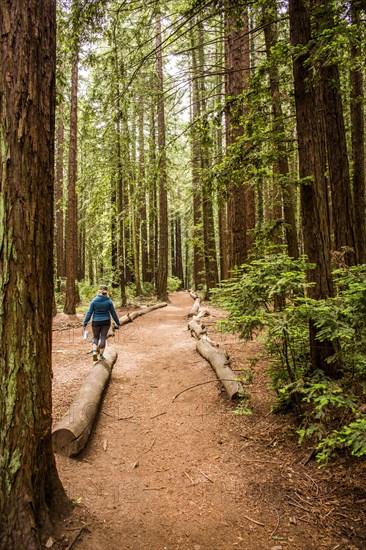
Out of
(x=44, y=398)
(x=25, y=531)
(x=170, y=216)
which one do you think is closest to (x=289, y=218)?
(x=44, y=398)

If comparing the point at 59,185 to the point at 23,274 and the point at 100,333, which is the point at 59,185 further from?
the point at 23,274

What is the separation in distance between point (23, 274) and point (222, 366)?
478 centimetres

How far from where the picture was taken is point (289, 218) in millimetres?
9117

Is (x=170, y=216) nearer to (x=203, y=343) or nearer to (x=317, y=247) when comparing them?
(x=203, y=343)

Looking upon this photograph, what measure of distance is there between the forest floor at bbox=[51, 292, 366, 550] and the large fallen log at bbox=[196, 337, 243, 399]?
215mm

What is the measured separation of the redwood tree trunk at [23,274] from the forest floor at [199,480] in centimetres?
53

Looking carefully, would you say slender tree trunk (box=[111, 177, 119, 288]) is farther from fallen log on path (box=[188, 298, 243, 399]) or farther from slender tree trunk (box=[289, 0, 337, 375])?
slender tree trunk (box=[289, 0, 337, 375])

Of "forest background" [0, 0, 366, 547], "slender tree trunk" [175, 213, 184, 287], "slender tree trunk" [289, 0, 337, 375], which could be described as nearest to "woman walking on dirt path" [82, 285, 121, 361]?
"forest background" [0, 0, 366, 547]

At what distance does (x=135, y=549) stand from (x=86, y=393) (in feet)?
9.37

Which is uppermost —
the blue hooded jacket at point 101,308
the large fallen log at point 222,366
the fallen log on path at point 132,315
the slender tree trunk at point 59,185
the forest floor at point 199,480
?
the slender tree trunk at point 59,185

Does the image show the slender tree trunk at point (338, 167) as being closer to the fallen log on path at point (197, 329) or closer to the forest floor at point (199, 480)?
the forest floor at point (199, 480)

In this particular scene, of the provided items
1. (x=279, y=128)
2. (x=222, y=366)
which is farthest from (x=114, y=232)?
(x=279, y=128)

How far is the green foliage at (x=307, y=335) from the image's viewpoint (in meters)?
3.54

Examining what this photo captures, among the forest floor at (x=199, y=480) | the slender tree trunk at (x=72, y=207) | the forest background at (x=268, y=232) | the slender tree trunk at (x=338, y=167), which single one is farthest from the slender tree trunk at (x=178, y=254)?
the forest floor at (x=199, y=480)
